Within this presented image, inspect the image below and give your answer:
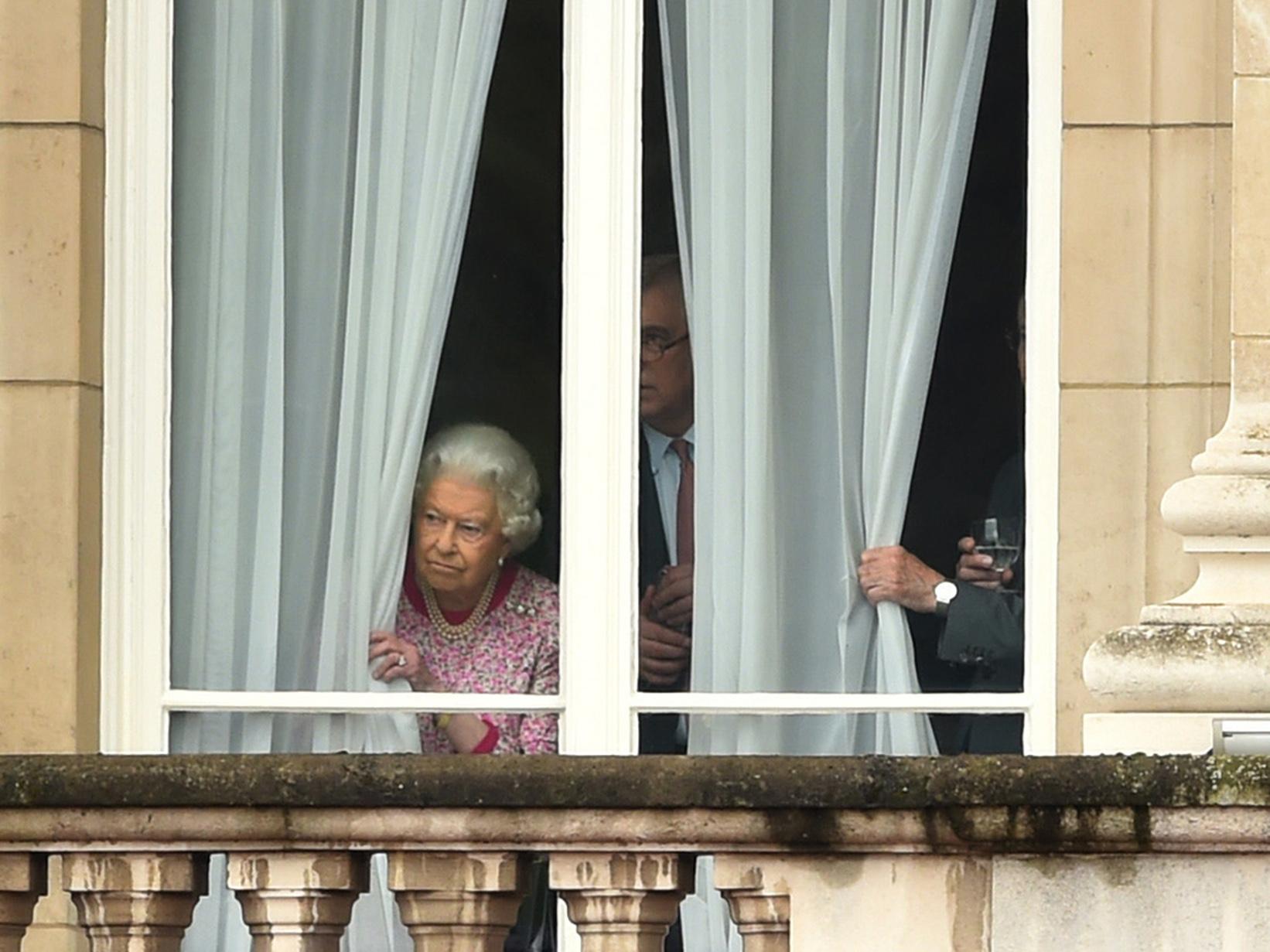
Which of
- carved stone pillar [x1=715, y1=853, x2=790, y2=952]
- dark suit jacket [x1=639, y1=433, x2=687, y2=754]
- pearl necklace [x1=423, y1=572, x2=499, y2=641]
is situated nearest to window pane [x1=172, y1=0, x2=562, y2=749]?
pearl necklace [x1=423, y1=572, x2=499, y2=641]

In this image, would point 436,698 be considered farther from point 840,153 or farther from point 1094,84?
point 1094,84

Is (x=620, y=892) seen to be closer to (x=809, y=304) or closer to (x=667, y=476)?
(x=667, y=476)

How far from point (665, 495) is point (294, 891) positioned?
89.9 inches

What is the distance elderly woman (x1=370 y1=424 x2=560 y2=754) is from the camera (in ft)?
22.7

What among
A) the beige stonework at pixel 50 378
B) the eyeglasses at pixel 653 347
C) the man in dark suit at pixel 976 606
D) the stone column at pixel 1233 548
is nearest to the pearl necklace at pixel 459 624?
the eyeglasses at pixel 653 347

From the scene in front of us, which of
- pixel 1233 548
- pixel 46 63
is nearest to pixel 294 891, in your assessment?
pixel 1233 548

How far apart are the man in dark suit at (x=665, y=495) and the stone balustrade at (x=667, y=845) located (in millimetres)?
2013

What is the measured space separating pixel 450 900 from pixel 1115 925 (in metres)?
1.11

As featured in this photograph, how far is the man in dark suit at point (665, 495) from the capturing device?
6.88 metres

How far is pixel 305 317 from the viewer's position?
7004 millimetres

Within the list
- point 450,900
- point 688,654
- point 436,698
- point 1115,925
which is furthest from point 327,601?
point 1115,925

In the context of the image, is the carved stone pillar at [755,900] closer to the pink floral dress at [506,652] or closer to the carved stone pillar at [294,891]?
the carved stone pillar at [294,891]

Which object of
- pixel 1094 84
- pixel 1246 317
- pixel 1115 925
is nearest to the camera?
pixel 1115 925

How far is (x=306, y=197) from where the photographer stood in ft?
23.0
